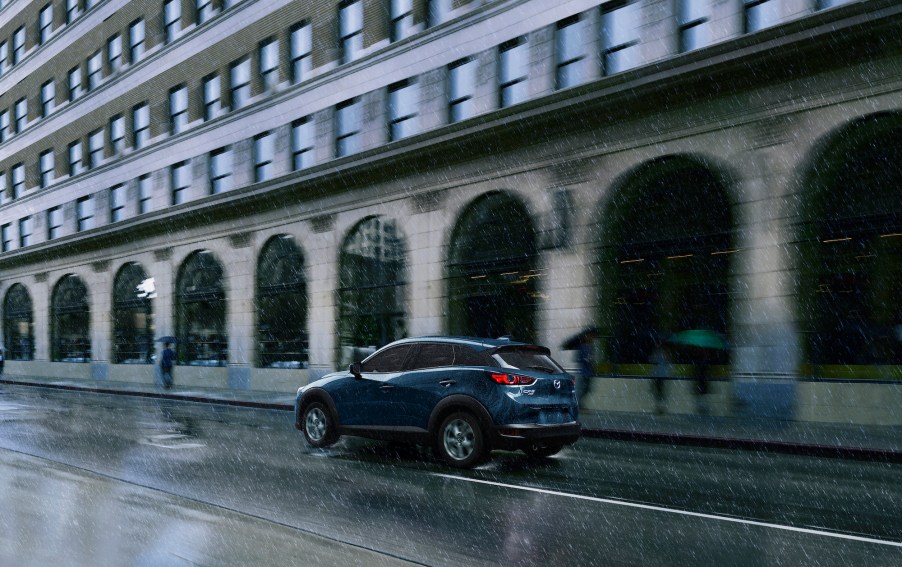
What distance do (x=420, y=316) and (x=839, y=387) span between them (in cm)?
1090

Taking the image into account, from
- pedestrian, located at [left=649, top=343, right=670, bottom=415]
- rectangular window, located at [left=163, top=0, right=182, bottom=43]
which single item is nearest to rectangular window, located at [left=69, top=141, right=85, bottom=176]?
rectangular window, located at [left=163, top=0, right=182, bottom=43]

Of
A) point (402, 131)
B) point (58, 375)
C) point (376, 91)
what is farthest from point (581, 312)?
point (58, 375)

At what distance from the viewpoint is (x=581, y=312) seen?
18.0m

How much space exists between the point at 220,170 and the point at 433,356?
20888mm

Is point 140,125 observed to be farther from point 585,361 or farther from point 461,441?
point 461,441

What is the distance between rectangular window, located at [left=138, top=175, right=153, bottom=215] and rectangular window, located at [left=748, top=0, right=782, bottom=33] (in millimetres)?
Result: 24698

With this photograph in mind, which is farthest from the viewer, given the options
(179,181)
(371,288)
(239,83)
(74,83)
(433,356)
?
(74,83)

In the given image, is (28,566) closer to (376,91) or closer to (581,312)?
(581,312)

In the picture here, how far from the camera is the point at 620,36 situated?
17.8 m

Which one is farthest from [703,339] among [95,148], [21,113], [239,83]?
[21,113]

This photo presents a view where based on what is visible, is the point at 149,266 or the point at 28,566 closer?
the point at 28,566

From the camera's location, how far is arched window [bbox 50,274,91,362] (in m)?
37.0

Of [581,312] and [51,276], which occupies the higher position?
[51,276]

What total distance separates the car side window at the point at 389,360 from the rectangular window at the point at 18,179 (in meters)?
39.0
